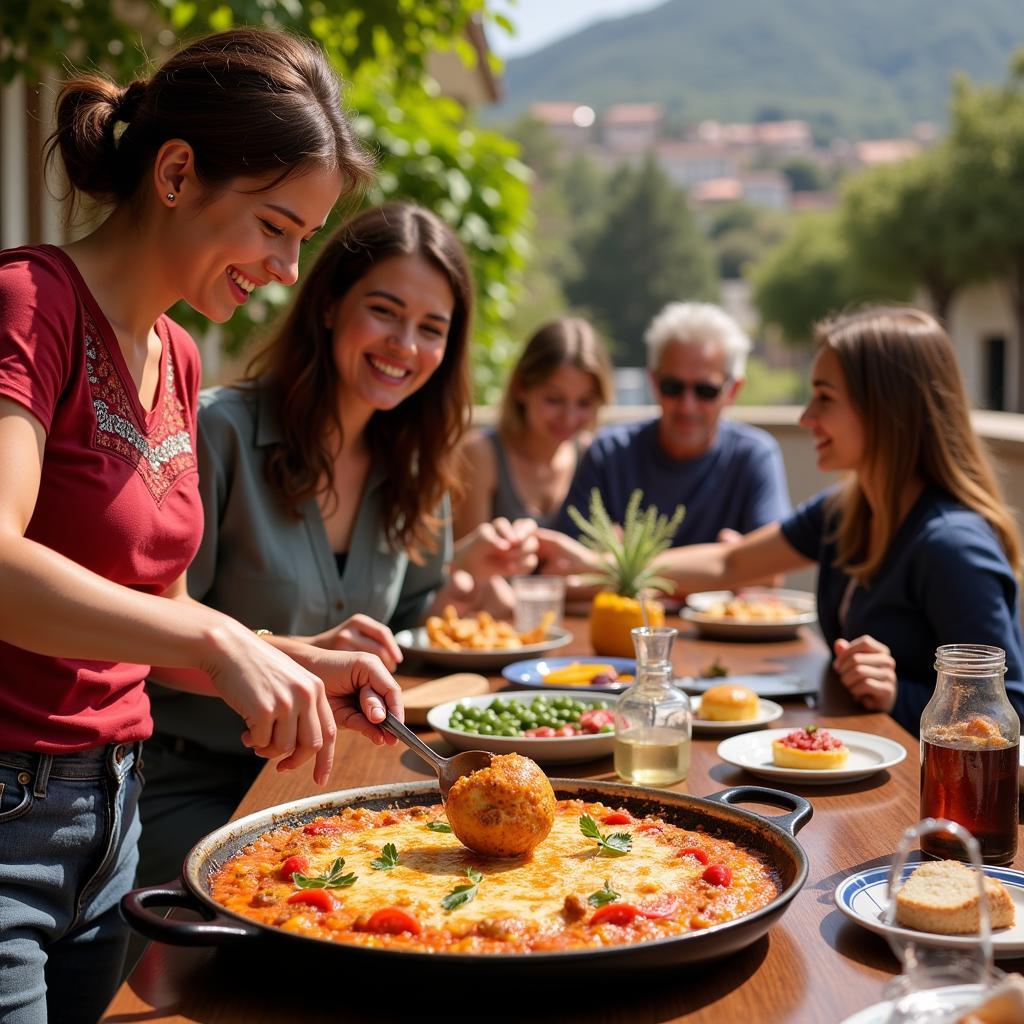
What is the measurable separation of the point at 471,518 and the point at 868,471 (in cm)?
270

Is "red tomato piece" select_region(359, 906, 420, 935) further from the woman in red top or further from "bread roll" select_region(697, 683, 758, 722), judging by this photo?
"bread roll" select_region(697, 683, 758, 722)

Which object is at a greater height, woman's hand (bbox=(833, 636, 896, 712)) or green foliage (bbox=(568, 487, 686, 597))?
green foliage (bbox=(568, 487, 686, 597))

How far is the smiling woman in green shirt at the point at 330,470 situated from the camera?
10.0ft

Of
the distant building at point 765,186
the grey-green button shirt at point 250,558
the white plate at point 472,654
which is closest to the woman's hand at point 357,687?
the grey-green button shirt at point 250,558

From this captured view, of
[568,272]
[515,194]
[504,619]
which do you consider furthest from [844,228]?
[504,619]

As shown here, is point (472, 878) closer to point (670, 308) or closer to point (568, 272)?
point (670, 308)

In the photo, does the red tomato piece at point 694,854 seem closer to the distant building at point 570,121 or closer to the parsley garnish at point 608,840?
the parsley garnish at point 608,840

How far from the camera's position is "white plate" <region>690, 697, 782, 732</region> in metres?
2.68

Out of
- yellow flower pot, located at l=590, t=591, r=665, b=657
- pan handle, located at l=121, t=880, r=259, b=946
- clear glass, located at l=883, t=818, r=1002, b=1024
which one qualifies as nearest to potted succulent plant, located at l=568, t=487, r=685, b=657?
yellow flower pot, located at l=590, t=591, r=665, b=657

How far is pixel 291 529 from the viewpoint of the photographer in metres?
3.25

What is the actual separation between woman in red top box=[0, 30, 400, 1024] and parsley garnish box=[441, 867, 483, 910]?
0.24 m

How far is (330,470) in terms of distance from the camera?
3334mm

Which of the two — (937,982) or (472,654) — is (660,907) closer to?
(937,982)

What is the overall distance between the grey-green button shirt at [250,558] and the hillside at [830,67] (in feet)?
594
